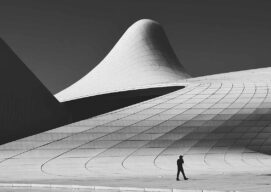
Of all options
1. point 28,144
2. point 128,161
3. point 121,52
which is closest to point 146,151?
point 128,161

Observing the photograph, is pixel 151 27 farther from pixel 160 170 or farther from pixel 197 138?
pixel 160 170

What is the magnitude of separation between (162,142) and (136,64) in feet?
105

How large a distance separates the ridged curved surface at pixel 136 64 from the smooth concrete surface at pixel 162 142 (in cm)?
2189

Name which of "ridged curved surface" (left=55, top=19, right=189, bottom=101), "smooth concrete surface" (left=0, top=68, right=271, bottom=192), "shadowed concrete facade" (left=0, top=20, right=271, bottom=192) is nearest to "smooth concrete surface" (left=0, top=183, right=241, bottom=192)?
"shadowed concrete facade" (left=0, top=20, right=271, bottom=192)

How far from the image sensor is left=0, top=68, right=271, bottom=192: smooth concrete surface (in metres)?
20.0

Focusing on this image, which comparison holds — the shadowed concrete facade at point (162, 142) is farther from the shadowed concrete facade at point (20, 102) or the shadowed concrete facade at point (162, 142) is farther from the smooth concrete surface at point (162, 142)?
the shadowed concrete facade at point (20, 102)

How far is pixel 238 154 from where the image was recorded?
23.8m

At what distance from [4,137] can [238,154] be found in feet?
34.3

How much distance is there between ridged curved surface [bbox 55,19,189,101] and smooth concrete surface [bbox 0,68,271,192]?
21.9 meters

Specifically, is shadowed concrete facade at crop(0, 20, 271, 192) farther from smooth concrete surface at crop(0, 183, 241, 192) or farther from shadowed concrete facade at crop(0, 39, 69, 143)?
smooth concrete surface at crop(0, 183, 241, 192)

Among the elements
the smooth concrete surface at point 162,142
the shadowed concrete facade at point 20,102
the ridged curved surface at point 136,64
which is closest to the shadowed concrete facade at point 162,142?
the smooth concrete surface at point 162,142

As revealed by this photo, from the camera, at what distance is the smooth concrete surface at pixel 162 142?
20.0 metres

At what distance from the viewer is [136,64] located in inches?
2173

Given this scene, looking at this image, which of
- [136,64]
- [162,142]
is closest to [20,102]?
[162,142]
